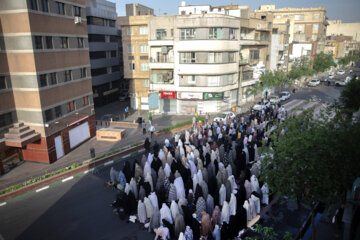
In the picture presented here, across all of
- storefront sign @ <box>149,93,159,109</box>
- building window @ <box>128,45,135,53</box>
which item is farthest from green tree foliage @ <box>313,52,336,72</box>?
storefront sign @ <box>149,93,159,109</box>

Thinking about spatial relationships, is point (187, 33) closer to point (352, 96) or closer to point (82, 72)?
point (82, 72)

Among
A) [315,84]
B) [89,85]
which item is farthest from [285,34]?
[89,85]

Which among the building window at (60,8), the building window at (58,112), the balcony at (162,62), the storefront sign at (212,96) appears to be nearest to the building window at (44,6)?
the building window at (60,8)

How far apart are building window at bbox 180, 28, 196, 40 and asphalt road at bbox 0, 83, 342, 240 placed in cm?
1971

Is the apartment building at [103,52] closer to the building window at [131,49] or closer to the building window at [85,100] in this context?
the building window at [131,49]

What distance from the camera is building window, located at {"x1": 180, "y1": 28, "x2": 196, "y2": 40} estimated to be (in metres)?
31.0

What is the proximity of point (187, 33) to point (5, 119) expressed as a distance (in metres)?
20.1

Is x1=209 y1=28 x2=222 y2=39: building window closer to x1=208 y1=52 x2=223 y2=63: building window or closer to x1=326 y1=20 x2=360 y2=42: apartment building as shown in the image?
x1=208 y1=52 x2=223 y2=63: building window

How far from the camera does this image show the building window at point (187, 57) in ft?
104

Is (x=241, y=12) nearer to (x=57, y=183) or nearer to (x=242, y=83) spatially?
(x=242, y=83)

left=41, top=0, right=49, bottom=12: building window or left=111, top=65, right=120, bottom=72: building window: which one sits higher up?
left=41, top=0, right=49, bottom=12: building window

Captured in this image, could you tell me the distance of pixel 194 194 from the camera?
13.1m

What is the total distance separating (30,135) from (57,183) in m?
4.37

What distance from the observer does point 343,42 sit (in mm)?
83750
